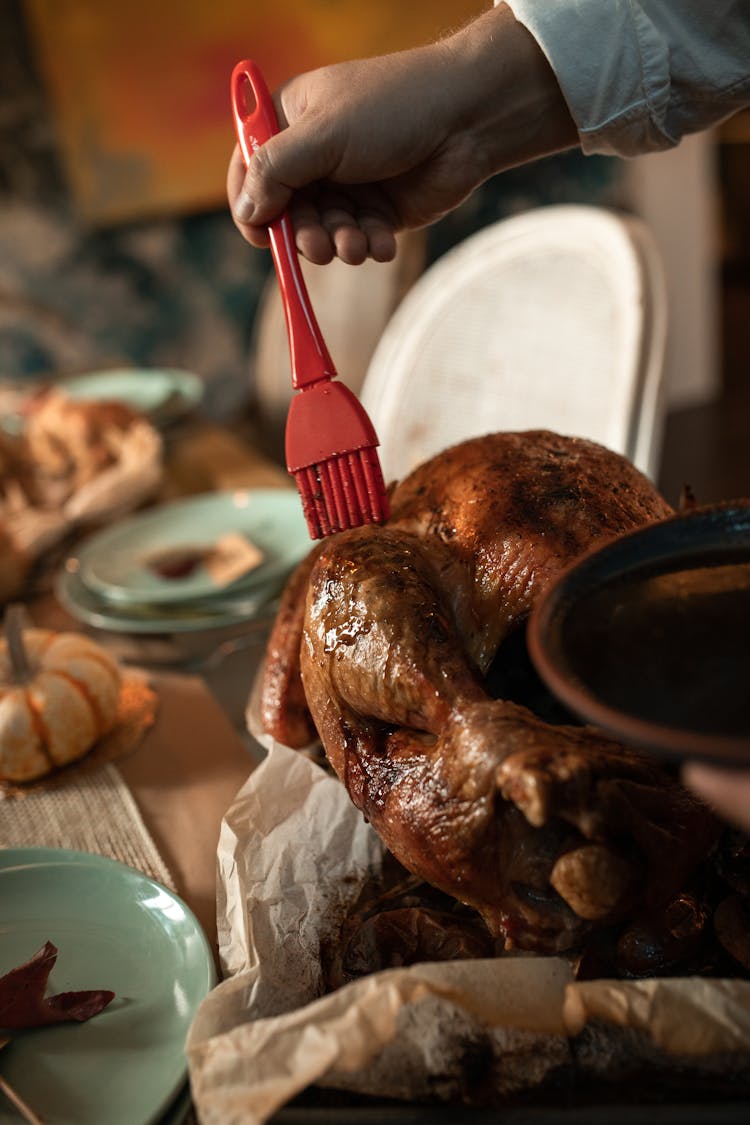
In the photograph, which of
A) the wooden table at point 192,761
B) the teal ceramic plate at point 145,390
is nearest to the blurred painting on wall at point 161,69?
the teal ceramic plate at point 145,390

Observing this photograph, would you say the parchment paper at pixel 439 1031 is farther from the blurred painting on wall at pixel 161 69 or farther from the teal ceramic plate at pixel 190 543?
the blurred painting on wall at pixel 161 69

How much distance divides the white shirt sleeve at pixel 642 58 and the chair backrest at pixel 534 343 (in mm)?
384

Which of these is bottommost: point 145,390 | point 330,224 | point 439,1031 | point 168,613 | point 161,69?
point 439,1031

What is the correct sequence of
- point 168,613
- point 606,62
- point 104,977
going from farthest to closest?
point 168,613
point 606,62
point 104,977

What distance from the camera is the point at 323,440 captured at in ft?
2.70

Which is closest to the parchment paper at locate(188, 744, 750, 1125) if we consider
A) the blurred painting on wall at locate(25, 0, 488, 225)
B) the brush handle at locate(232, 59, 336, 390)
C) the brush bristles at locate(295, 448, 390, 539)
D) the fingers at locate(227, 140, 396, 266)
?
the brush bristles at locate(295, 448, 390, 539)

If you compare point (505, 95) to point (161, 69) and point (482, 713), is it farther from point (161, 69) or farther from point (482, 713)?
point (161, 69)

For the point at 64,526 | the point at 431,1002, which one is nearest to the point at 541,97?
the point at 431,1002

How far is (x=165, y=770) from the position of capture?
1024 mm

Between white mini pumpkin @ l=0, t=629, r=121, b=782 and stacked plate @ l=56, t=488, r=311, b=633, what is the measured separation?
0.61 ft

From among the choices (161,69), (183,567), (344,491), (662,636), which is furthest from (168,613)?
(161,69)

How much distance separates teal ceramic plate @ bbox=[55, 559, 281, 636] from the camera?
1282 millimetres

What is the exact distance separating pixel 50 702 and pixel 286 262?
0.50 m

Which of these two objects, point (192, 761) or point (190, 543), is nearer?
point (192, 761)
